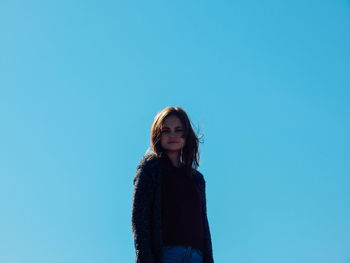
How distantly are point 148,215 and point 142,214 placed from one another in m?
0.09

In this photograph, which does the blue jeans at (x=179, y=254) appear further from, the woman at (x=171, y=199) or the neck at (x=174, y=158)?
the neck at (x=174, y=158)

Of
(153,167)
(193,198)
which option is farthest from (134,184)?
(193,198)

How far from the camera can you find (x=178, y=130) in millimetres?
6867

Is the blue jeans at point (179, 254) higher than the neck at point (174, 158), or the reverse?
the neck at point (174, 158)

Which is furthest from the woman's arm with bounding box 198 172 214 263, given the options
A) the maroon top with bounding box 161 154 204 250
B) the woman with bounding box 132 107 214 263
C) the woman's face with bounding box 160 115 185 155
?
the woman's face with bounding box 160 115 185 155

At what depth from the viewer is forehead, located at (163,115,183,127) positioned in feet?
22.4

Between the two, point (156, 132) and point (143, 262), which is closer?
point (143, 262)

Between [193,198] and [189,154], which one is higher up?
[189,154]

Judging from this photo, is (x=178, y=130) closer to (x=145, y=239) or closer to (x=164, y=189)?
(x=164, y=189)

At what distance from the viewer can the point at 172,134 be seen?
679cm

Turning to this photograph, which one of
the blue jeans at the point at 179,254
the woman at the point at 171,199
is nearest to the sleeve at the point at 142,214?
the woman at the point at 171,199

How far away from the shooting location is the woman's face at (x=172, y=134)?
22.2 ft

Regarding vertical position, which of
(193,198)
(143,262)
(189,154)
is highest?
(189,154)

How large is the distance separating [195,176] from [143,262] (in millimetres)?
1460
